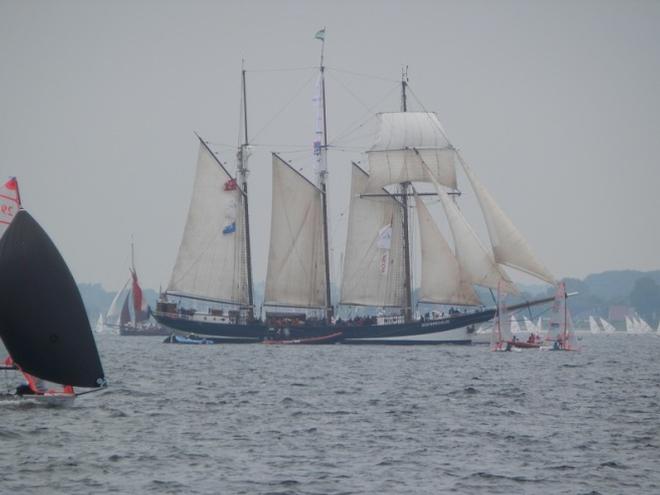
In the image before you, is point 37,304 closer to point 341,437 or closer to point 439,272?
point 341,437

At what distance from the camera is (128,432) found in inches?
1532

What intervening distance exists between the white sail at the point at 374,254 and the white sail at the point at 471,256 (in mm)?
7682

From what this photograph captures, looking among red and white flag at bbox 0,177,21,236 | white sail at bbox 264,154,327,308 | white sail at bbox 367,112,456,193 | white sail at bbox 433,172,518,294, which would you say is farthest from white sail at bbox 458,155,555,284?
red and white flag at bbox 0,177,21,236

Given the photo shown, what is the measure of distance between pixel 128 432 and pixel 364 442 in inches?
289

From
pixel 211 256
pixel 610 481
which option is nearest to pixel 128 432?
pixel 610 481

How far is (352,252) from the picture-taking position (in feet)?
364

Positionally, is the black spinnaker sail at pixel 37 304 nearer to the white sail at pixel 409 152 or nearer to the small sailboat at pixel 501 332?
the small sailboat at pixel 501 332

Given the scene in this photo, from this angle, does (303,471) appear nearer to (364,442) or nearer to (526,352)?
(364,442)

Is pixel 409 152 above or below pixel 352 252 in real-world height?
above

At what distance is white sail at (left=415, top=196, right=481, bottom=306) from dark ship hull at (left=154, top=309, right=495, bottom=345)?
101 inches

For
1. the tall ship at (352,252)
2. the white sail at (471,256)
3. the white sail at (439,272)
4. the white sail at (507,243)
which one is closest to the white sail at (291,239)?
the tall ship at (352,252)

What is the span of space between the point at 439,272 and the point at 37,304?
69129 millimetres

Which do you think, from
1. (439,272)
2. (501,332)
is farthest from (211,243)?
(501,332)

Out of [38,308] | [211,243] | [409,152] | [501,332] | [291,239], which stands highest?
[409,152]
